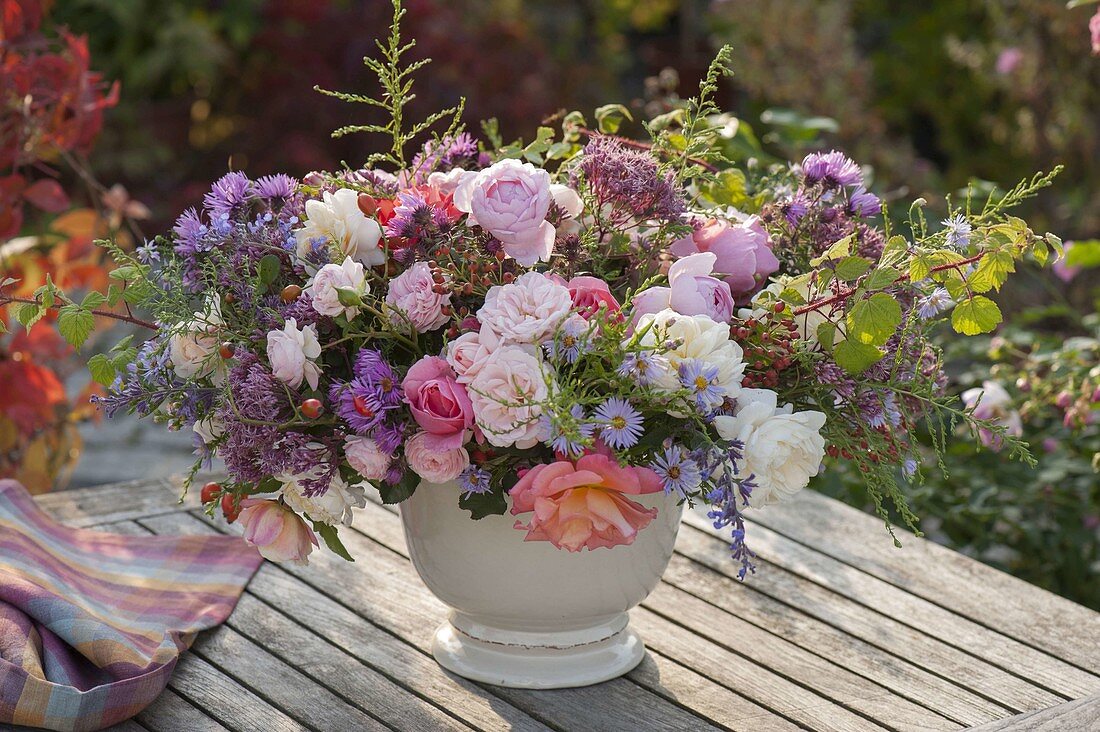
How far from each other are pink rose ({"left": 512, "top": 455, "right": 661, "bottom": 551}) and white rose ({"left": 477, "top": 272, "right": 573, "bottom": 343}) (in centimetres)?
12

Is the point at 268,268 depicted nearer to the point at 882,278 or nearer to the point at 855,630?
the point at 882,278

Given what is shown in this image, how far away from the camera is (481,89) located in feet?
16.5

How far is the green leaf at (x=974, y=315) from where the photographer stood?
1.25m

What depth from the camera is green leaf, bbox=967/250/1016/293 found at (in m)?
1.24

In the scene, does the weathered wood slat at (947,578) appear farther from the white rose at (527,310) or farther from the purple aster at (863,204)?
the white rose at (527,310)

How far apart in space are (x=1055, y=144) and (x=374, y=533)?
2974 mm

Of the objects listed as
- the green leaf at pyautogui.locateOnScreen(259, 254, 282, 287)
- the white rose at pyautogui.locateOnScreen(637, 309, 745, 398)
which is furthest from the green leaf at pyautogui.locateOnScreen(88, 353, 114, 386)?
the white rose at pyautogui.locateOnScreen(637, 309, 745, 398)

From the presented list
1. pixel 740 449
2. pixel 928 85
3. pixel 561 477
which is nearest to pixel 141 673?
pixel 561 477

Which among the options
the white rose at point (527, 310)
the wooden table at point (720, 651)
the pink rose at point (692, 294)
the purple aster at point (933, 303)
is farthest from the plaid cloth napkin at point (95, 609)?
the purple aster at point (933, 303)

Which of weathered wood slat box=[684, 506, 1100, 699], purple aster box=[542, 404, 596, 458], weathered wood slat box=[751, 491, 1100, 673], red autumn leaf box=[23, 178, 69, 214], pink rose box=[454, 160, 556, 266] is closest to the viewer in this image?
purple aster box=[542, 404, 596, 458]

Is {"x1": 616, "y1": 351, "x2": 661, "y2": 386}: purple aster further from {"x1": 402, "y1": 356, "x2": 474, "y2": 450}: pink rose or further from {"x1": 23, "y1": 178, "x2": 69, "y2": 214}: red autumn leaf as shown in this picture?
{"x1": 23, "y1": 178, "x2": 69, "y2": 214}: red autumn leaf

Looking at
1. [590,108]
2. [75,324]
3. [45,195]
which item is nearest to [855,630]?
[75,324]

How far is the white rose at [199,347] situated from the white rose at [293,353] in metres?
0.08

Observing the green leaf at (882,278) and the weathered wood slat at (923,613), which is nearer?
the green leaf at (882,278)
